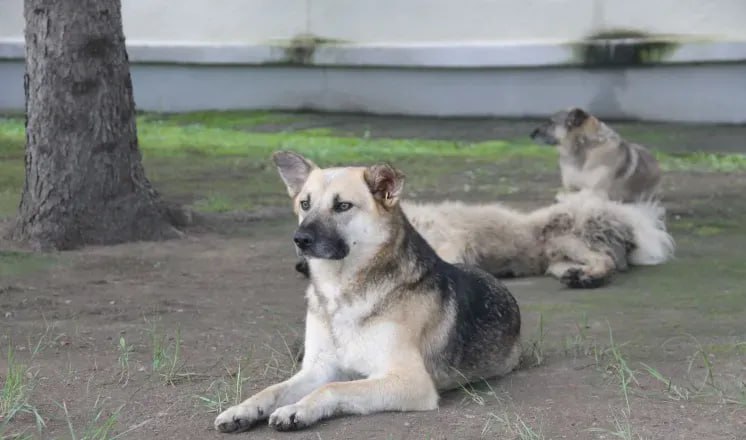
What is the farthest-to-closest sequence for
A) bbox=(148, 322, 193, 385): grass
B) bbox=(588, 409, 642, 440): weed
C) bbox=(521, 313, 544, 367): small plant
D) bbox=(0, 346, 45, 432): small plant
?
bbox=(521, 313, 544, 367): small plant < bbox=(148, 322, 193, 385): grass < bbox=(0, 346, 45, 432): small plant < bbox=(588, 409, 642, 440): weed

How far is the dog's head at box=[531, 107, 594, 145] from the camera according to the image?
11.0m

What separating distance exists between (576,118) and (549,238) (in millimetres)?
3240

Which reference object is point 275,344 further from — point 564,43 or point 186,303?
point 564,43

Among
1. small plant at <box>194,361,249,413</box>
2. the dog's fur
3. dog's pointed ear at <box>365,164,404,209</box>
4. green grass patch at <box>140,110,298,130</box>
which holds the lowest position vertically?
green grass patch at <box>140,110,298,130</box>

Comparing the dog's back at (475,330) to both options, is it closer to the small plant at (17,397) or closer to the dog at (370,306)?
the dog at (370,306)

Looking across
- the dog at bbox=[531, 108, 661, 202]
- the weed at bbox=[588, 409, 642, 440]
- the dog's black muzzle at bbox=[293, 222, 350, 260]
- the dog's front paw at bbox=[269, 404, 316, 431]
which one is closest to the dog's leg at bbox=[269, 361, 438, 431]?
the dog's front paw at bbox=[269, 404, 316, 431]

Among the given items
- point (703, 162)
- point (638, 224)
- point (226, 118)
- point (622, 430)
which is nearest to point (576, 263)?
point (638, 224)

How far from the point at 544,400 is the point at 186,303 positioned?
109 inches

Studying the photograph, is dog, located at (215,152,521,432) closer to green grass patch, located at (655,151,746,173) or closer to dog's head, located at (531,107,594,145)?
dog's head, located at (531,107,594,145)

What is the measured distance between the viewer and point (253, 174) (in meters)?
12.1

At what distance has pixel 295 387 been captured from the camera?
4.71 m

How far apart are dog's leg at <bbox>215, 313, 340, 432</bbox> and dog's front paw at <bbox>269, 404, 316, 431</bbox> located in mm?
137

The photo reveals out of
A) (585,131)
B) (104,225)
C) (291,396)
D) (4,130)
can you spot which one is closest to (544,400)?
(291,396)

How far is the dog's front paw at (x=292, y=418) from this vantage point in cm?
432
